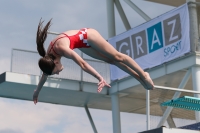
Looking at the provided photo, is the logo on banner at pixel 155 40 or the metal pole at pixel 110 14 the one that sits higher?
the metal pole at pixel 110 14

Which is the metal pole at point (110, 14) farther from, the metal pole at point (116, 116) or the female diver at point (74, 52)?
the female diver at point (74, 52)

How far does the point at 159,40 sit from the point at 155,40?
0.80 ft

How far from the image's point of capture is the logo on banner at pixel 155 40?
20188mm

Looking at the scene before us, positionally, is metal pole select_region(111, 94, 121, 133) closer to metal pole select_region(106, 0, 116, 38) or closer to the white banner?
the white banner

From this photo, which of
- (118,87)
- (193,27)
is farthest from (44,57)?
(118,87)

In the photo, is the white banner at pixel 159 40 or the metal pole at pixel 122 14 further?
the metal pole at pixel 122 14

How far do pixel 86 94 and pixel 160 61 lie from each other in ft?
17.8

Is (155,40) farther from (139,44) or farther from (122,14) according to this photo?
(122,14)

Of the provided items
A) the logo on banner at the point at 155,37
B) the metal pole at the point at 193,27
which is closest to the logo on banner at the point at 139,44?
the logo on banner at the point at 155,37

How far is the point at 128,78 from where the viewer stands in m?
22.9

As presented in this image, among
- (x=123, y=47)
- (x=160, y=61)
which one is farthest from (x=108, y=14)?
(x=160, y=61)

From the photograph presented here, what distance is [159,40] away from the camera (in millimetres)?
20922

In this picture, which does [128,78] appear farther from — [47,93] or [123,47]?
[47,93]

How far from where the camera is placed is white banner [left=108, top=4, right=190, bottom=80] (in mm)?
19859
